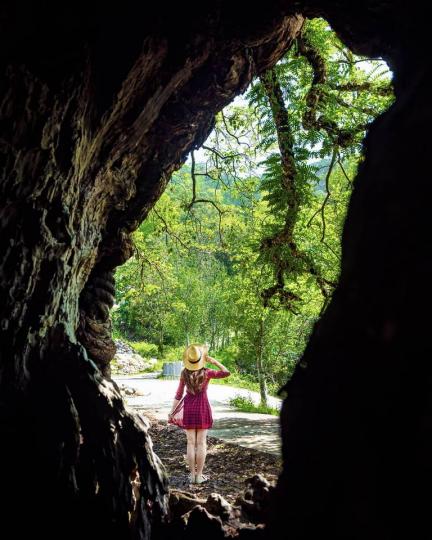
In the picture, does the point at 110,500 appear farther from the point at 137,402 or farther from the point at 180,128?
the point at 137,402

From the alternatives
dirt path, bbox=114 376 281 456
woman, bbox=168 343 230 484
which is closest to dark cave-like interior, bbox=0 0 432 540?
woman, bbox=168 343 230 484

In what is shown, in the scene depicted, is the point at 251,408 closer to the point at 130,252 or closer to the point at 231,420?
the point at 231,420

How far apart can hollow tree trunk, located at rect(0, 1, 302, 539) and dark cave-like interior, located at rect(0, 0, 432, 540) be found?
0.01 m

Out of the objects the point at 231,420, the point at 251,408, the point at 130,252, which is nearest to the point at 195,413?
the point at 130,252

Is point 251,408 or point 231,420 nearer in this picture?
point 231,420

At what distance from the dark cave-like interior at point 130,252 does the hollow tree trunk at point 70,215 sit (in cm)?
1

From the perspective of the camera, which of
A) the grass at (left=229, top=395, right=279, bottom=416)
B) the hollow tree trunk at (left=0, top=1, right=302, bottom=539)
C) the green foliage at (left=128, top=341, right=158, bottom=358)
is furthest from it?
the green foliage at (left=128, top=341, right=158, bottom=358)

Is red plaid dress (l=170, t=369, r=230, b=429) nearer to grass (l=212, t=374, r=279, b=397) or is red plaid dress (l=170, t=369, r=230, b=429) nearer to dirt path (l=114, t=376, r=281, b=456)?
dirt path (l=114, t=376, r=281, b=456)

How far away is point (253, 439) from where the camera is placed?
786cm

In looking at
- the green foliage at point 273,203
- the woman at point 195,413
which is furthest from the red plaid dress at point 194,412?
the green foliage at point 273,203

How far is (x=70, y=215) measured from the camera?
271 centimetres

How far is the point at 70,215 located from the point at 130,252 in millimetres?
1431

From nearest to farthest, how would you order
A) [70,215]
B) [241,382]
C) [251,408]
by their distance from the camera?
1. [70,215]
2. [251,408]
3. [241,382]

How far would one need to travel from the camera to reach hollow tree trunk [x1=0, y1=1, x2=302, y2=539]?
216 centimetres
